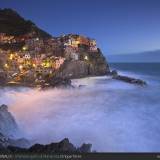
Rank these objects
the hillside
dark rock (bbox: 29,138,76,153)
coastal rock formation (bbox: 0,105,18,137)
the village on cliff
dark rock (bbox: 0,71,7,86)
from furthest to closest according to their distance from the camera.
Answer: dark rock (bbox: 0,71,7,86)
the village on cliff
the hillside
coastal rock formation (bbox: 0,105,18,137)
dark rock (bbox: 29,138,76,153)

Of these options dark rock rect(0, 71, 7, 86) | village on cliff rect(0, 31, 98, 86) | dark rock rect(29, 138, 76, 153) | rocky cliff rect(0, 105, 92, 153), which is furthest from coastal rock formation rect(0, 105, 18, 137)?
dark rock rect(0, 71, 7, 86)

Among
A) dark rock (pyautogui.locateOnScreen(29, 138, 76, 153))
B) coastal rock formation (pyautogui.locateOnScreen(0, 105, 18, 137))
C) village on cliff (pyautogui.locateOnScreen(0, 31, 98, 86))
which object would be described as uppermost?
village on cliff (pyautogui.locateOnScreen(0, 31, 98, 86))

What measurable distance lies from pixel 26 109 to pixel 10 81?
5.01ft

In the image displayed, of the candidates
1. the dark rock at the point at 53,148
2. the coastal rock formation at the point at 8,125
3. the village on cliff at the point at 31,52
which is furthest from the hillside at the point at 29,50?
the dark rock at the point at 53,148

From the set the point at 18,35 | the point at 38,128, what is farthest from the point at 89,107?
the point at 18,35

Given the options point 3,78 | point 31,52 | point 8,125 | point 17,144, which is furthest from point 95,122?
point 3,78

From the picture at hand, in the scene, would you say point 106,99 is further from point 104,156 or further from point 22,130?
point 104,156

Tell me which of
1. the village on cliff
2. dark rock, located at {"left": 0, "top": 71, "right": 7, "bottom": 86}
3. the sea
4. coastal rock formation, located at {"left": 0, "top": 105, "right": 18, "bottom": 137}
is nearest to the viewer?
the sea

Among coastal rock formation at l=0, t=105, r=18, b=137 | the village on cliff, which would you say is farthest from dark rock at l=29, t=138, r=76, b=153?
the village on cliff

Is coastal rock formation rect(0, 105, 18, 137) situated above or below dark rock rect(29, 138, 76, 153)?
below

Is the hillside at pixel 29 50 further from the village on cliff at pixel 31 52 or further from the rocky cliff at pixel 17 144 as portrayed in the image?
the rocky cliff at pixel 17 144

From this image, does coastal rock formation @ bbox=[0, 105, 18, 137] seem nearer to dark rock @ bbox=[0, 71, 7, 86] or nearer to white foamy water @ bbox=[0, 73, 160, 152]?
white foamy water @ bbox=[0, 73, 160, 152]

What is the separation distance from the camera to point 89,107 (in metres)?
3.93

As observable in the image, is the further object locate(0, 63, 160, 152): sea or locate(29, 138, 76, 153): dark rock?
locate(0, 63, 160, 152): sea
